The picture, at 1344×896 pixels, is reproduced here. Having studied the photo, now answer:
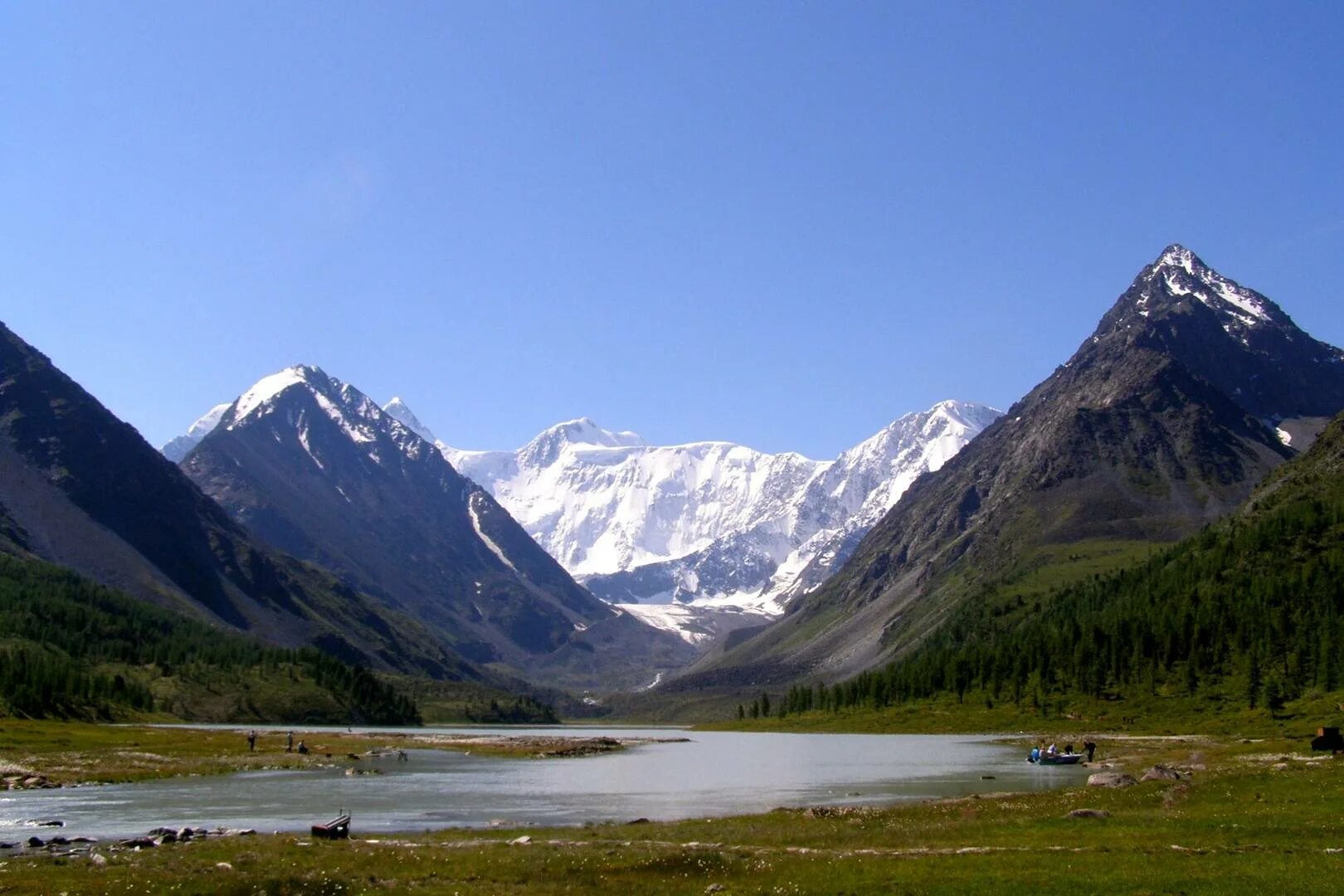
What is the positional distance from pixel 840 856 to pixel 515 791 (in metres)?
47.1

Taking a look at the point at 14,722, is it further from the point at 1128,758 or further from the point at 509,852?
the point at 1128,758

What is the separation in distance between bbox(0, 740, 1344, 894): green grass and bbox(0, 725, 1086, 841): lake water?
9652 millimetres

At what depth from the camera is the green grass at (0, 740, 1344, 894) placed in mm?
37188

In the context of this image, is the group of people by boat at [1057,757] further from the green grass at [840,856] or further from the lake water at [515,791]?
the green grass at [840,856]

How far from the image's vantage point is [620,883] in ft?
130

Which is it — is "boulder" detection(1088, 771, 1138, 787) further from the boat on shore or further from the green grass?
the boat on shore

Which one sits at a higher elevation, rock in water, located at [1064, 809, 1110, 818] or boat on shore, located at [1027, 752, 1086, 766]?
rock in water, located at [1064, 809, 1110, 818]

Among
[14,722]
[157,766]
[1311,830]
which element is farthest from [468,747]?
[1311,830]

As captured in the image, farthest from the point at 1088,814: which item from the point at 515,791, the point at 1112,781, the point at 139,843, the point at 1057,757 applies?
the point at 1057,757

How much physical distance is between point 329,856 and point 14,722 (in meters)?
118

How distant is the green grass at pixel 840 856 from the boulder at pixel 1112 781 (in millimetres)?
7497

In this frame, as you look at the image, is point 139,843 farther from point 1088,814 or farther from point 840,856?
point 1088,814

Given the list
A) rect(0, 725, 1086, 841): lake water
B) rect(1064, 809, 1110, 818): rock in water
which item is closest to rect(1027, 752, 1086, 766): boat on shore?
rect(0, 725, 1086, 841): lake water

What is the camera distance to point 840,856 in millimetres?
44469
